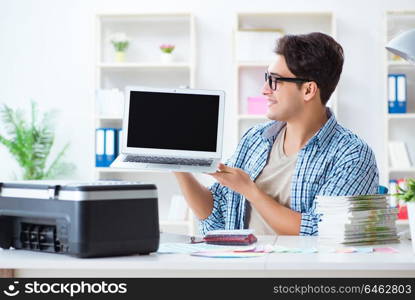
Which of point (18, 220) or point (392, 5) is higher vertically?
point (392, 5)

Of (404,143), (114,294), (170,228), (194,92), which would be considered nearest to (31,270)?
(114,294)

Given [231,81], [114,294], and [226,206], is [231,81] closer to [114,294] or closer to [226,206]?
[226,206]

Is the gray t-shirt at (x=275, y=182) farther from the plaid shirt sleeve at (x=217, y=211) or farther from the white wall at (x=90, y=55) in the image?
the white wall at (x=90, y=55)

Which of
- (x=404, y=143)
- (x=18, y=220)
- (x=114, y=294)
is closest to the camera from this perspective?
(x=114, y=294)

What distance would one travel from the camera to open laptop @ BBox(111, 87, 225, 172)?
2660 mm

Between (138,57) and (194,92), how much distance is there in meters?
2.90

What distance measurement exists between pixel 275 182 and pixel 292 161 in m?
0.10

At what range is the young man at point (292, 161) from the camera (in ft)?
8.42

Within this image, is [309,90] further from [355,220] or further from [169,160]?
[355,220]

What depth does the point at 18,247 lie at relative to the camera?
6.59 ft

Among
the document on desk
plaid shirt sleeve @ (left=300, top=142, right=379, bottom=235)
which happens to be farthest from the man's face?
the document on desk

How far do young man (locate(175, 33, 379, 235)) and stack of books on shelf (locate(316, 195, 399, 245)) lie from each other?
0.32 m

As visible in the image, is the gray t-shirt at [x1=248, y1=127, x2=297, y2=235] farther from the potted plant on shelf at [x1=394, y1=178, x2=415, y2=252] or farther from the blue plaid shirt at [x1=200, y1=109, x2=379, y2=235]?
the potted plant on shelf at [x1=394, y1=178, x2=415, y2=252]

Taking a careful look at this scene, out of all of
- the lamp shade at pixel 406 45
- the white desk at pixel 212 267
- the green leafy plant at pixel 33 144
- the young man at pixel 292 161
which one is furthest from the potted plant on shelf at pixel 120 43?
the white desk at pixel 212 267
